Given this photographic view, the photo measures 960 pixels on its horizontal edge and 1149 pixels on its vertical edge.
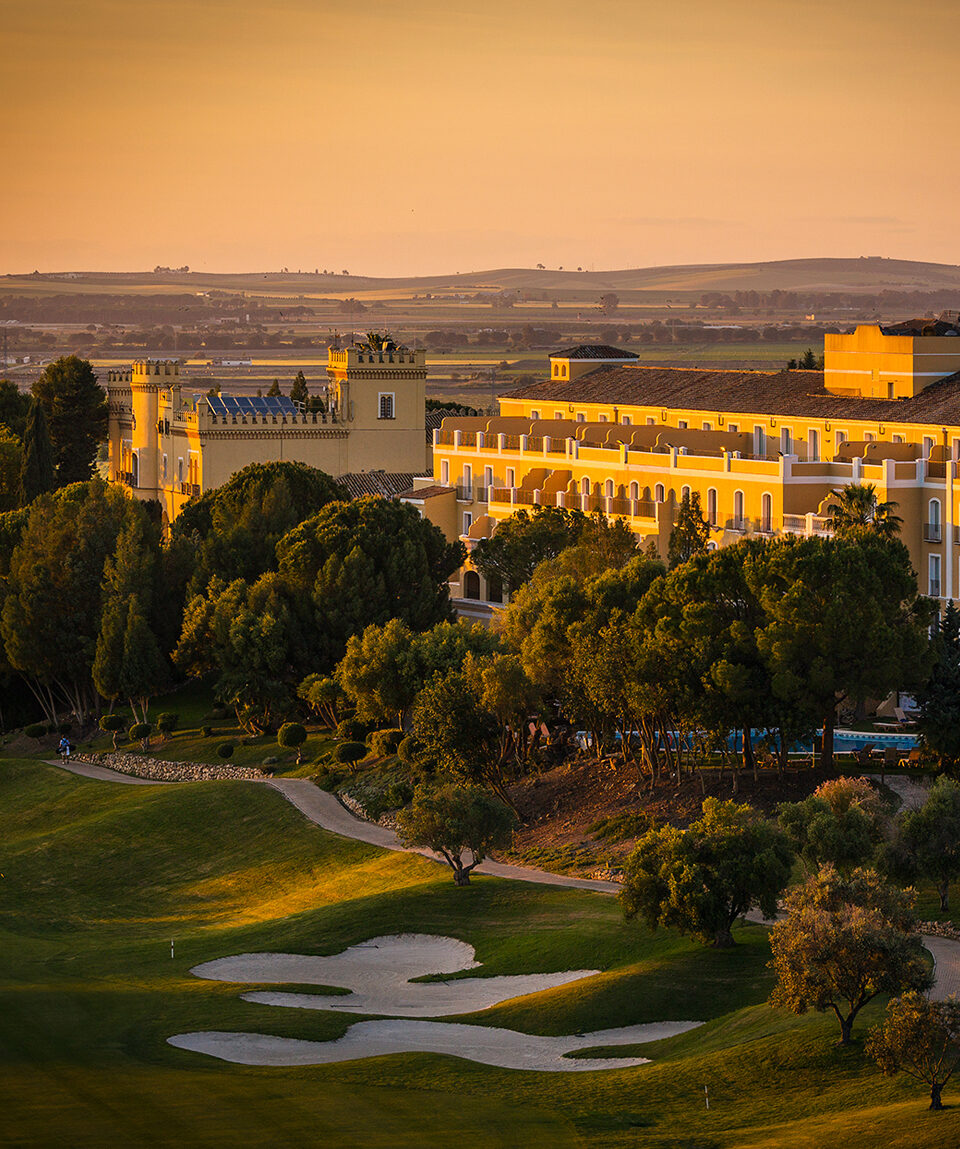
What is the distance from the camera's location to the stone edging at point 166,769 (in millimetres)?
94062

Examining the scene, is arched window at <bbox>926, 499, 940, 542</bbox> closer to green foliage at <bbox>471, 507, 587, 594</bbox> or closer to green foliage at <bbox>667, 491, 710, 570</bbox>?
green foliage at <bbox>667, 491, 710, 570</bbox>

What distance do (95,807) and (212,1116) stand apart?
1969 inches

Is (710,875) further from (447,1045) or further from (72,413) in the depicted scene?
(72,413)

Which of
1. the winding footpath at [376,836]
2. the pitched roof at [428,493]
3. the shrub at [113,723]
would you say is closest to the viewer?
the winding footpath at [376,836]

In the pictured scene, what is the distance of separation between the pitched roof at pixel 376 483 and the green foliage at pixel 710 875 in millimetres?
73262

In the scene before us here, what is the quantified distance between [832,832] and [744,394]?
59.8m

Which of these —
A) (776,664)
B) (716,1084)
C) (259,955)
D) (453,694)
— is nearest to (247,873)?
(453,694)

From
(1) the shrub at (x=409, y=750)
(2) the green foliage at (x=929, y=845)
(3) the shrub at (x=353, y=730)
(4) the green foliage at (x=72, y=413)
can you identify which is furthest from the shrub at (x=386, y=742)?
(4) the green foliage at (x=72, y=413)

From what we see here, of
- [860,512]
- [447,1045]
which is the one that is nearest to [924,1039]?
[447,1045]

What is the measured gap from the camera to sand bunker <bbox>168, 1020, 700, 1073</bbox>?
48875 millimetres

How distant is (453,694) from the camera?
79938 millimetres

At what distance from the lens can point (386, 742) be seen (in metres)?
88.1

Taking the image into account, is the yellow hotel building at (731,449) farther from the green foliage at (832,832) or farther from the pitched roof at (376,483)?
the green foliage at (832,832)

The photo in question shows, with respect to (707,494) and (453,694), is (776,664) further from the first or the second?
(707,494)
